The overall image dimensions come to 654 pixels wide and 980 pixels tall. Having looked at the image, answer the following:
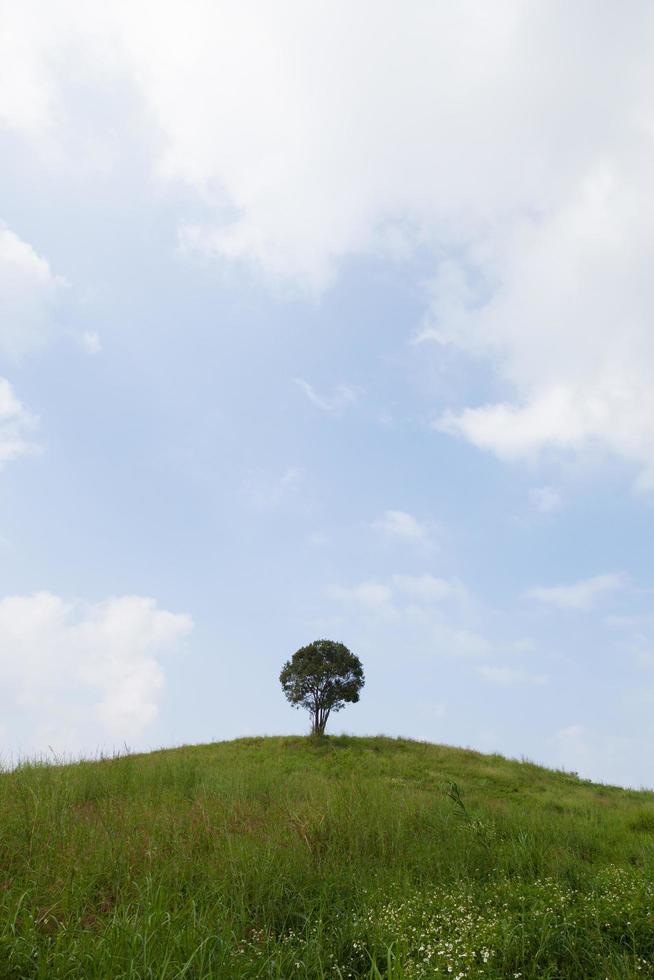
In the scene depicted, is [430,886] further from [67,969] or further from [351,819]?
[67,969]

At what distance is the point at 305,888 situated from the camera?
5.59m

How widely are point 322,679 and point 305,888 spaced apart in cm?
2161

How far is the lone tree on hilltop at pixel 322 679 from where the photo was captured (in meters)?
26.5

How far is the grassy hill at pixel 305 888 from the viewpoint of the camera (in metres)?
4.11

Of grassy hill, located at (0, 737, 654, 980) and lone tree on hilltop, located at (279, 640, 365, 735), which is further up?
lone tree on hilltop, located at (279, 640, 365, 735)

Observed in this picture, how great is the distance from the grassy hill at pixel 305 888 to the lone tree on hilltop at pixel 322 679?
16427 millimetres

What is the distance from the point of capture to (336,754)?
21.4m

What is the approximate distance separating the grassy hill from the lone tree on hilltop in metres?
16.4

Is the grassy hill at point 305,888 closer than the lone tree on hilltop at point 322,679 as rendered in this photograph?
Yes

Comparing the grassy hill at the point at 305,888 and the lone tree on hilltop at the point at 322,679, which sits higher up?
the lone tree on hilltop at the point at 322,679

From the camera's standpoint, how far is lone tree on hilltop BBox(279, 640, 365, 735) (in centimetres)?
2648

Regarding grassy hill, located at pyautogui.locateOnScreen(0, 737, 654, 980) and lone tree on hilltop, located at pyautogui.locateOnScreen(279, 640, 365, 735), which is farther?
lone tree on hilltop, located at pyautogui.locateOnScreen(279, 640, 365, 735)

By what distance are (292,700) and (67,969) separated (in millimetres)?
24020

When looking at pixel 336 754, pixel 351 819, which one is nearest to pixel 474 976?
pixel 351 819
